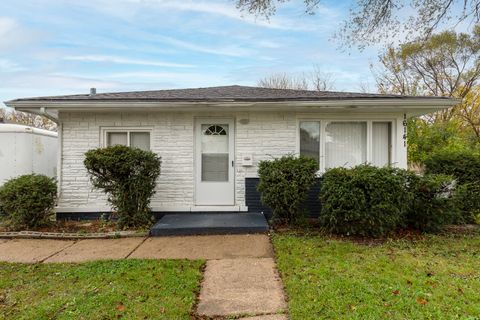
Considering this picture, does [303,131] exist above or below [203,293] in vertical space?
above

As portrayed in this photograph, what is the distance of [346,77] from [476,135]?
30.2ft

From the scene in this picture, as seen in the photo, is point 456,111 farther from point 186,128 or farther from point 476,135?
point 186,128

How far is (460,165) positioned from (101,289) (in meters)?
7.13

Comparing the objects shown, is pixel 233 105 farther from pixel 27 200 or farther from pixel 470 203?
pixel 470 203

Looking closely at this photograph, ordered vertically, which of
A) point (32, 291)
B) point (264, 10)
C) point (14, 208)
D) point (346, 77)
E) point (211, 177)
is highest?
point (346, 77)

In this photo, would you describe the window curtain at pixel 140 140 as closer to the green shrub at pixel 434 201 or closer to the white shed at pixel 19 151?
the white shed at pixel 19 151

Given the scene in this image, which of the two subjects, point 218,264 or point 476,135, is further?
point 476,135

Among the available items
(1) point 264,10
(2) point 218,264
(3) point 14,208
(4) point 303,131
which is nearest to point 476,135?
(4) point 303,131

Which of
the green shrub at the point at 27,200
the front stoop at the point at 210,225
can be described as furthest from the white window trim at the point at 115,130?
the front stoop at the point at 210,225

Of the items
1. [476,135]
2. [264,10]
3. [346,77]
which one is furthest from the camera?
[346,77]

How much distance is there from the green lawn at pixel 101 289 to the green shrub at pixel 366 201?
255cm

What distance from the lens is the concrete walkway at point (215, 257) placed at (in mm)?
3076

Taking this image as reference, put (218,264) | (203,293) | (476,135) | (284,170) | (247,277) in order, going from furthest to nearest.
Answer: (476,135)
(284,170)
(218,264)
(247,277)
(203,293)

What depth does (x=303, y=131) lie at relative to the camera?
7109mm
